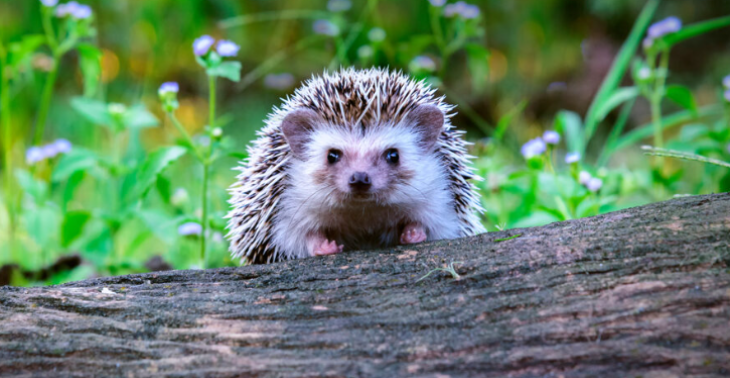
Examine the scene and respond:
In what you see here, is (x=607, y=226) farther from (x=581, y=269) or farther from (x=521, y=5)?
(x=521, y=5)

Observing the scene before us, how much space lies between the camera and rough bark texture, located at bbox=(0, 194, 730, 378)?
2.12 meters

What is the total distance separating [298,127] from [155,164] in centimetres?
89

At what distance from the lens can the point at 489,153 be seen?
17.6 feet

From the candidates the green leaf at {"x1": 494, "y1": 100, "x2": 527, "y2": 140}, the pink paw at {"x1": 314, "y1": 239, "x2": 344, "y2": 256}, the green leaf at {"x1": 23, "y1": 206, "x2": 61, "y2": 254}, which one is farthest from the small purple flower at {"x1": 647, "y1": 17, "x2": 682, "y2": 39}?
the green leaf at {"x1": 23, "y1": 206, "x2": 61, "y2": 254}

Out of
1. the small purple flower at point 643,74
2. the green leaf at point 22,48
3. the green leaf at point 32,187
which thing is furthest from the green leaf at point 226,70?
the small purple flower at point 643,74

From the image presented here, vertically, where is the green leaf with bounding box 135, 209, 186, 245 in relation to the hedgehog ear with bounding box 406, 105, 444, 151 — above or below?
below

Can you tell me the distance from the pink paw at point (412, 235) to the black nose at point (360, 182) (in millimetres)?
366

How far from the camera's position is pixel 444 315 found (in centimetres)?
233

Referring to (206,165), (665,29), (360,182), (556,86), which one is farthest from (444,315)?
(556,86)

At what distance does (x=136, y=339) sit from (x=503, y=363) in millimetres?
1216

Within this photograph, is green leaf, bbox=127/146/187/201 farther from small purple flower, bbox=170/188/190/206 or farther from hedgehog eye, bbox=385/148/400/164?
hedgehog eye, bbox=385/148/400/164

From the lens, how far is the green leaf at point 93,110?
4211 mm

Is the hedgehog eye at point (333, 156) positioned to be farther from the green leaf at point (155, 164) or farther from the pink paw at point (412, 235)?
the green leaf at point (155, 164)

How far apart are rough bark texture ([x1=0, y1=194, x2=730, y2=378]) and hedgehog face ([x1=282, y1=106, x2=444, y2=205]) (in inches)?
21.6
